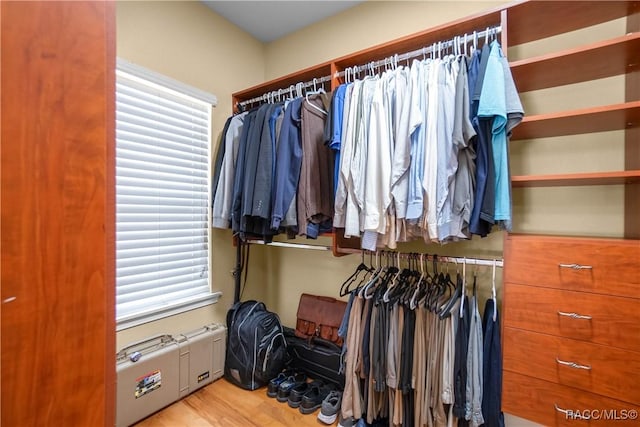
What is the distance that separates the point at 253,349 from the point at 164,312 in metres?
0.65

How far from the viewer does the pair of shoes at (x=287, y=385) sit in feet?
5.83

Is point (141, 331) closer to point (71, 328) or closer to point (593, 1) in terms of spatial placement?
point (71, 328)

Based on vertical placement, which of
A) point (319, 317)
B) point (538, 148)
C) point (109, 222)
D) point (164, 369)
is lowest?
point (164, 369)

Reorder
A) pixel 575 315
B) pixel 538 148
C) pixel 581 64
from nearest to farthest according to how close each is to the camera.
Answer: pixel 575 315 < pixel 581 64 < pixel 538 148

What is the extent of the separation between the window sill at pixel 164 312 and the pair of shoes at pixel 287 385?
0.80 m

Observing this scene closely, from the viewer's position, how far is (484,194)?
1124 millimetres

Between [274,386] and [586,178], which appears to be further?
[274,386]

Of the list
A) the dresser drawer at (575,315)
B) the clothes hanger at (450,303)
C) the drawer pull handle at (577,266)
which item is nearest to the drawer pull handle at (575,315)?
the dresser drawer at (575,315)

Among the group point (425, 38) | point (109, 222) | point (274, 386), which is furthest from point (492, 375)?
point (425, 38)

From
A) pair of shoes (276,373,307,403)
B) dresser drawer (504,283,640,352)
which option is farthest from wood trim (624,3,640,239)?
pair of shoes (276,373,307,403)

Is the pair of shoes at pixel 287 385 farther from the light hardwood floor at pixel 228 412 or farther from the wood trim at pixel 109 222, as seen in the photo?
the wood trim at pixel 109 222

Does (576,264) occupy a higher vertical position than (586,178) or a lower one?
lower

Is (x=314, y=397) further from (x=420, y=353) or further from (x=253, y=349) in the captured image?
(x=420, y=353)

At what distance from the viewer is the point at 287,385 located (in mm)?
1838
